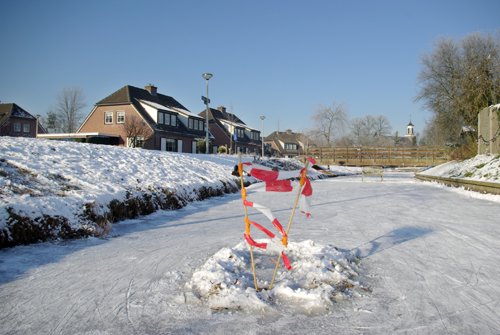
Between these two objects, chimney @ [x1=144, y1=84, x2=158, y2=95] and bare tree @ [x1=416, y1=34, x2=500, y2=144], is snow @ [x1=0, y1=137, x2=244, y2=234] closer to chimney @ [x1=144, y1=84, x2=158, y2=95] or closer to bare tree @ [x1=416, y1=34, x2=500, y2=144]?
bare tree @ [x1=416, y1=34, x2=500, y2=144]

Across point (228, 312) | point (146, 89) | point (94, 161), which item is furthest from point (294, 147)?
point (228, 312)

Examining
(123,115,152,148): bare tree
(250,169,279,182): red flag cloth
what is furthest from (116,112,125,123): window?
(250,169,279,182): red flag cloth

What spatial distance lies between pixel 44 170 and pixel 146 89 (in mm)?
37118

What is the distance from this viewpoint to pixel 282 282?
330 centimetres

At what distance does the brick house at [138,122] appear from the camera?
1368 inches

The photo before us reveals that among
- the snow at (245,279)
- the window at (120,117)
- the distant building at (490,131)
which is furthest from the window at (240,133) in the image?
the snow at (245,279)

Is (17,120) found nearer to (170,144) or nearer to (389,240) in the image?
(170,144)

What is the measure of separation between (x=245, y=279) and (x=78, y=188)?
17.2ft

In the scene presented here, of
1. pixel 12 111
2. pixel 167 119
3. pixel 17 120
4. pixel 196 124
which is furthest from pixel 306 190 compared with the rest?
pixel 12 111

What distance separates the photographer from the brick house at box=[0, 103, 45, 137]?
161 ft

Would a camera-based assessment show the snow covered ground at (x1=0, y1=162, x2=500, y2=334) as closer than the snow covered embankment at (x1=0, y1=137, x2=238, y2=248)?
Yes

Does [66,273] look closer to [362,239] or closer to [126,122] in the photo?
[362,239]

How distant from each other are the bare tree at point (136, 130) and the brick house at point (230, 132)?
50.6ft

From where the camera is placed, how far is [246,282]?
3.30m
